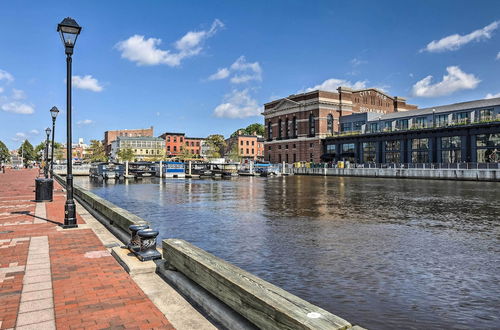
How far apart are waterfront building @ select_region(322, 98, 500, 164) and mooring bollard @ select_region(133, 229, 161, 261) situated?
58849 mm

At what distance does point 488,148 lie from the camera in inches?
2158

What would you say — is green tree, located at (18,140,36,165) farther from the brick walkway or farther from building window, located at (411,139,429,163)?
the brick walkway

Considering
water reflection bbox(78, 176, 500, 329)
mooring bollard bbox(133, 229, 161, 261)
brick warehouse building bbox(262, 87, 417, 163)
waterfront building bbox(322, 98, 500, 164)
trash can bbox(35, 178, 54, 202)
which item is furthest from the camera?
brick warehouse building bbox(262, 87, 417, 163)

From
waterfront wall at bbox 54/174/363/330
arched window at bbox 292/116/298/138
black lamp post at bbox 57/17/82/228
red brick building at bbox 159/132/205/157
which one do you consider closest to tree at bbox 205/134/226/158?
red brick building at bbox 159/132/205/157

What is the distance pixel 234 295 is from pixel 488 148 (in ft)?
204

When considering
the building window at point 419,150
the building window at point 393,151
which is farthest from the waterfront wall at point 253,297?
the building window at point 393,151

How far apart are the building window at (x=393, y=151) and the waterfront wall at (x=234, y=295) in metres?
Result: 67.5

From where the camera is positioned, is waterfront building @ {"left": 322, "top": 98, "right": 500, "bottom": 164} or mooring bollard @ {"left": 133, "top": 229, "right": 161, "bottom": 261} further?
waterfront building @ {"left": 322, "top": 98, "right": 500, "bottom": 164}

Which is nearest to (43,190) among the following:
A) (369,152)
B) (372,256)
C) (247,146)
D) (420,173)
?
(372,256)

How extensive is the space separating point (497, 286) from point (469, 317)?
6.49 feet

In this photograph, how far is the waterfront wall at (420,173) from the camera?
4697cm

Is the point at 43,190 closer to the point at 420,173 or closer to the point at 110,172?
the point at 110,172

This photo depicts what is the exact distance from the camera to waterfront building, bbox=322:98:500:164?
55628 millimetres

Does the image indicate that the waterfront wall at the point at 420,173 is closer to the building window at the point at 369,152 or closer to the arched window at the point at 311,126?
the building window at the point at 369,152
